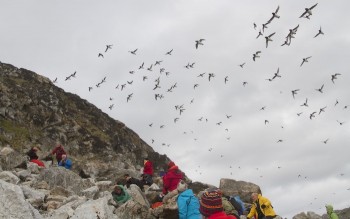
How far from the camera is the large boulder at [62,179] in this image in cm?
2194

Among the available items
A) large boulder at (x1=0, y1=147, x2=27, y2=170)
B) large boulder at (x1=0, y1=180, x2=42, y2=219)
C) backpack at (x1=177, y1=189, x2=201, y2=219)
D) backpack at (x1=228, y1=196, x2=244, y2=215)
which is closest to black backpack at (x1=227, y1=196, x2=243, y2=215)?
backpack at (x1=228, y1=196, x2=244, y2=215)

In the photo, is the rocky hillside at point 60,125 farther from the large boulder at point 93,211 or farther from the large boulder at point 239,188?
the large boulder at point 93,211

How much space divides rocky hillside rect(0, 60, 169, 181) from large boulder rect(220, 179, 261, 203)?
40.4 m

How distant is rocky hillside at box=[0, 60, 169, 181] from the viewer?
248 feet

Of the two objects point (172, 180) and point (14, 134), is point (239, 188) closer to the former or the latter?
point (172, 180)

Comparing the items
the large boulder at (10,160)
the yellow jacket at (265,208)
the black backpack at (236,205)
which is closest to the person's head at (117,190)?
the black backpack at (236,205)

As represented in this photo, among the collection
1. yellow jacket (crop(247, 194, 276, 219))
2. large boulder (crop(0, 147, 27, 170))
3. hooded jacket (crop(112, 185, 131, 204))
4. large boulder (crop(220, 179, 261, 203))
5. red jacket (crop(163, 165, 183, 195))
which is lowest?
yellow jacket (crop(247, 194, 276, 219))

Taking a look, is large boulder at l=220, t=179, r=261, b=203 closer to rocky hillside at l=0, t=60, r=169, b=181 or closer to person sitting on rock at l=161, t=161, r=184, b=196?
person sitting on rock at l=161, t=161, r=184, b=196

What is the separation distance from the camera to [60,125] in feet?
281

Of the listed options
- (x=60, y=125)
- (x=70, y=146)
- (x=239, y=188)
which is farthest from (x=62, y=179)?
(x=60, y=125)

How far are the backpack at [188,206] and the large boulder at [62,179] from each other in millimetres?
10533

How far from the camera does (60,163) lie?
30.4m

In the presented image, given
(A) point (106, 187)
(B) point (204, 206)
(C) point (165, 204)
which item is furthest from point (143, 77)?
(B) point (204, 206)

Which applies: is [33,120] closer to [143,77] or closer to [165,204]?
[143,77]
